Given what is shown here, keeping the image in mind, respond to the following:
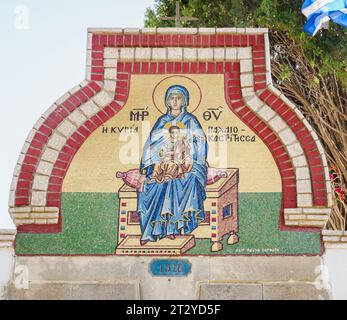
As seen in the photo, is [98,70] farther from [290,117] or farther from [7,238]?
[290,117]

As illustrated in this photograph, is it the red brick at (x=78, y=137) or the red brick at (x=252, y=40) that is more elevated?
the red brick at (x=252, y=40)

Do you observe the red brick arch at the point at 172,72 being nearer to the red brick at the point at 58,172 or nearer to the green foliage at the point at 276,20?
the red brick at the point at 58,172

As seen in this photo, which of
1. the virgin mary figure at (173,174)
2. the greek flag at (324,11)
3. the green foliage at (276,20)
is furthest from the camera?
the green foliage at (276,20)

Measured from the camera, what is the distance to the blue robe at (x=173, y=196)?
654 centimetres

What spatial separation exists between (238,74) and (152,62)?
112 centimetres

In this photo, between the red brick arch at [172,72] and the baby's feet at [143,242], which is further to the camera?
the red brick arch at [172,72]

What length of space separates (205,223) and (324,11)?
10.8 feet

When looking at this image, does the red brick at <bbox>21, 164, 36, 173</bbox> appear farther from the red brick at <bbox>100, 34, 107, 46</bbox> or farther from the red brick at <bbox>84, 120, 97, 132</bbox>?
the red brick at <bbox>100, 34, 107, 46</bbox>

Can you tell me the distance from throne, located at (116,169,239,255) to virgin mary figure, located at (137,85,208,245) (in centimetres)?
7

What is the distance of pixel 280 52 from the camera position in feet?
36.0

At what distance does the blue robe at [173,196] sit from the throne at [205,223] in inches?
2.9

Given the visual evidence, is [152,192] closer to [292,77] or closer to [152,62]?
[152,62]

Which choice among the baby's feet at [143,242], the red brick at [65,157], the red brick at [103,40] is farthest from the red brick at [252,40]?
the baby's feet at [143,242]
